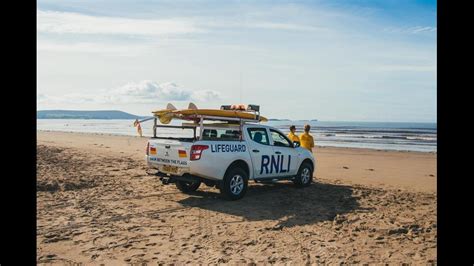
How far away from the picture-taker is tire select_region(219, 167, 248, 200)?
355 inches

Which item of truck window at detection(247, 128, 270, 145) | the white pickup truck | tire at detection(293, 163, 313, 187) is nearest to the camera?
the white pickup truck

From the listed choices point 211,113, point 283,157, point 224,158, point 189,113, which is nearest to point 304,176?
point 283,157

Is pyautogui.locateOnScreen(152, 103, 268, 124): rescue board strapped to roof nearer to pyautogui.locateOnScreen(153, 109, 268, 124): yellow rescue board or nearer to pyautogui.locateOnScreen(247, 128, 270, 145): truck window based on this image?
pyautogui.locateOnScreen(153, 109, 268, 124): yellow rescue board

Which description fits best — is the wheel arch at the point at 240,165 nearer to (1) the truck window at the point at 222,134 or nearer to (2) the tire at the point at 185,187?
(1) the truck window at the point at 222,134

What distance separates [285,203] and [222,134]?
2.21 m

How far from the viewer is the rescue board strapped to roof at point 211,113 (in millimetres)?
8891

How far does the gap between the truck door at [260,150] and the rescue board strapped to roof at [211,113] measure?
13.1 inches

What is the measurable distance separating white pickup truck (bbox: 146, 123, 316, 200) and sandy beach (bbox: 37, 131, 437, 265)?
0.48m

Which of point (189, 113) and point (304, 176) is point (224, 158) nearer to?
point (189, 113)

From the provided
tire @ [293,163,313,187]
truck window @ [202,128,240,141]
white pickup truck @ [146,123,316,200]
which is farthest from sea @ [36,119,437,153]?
tire @ [293,163,313,187]

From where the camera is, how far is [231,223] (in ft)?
24.4

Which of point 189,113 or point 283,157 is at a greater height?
point 189,113
